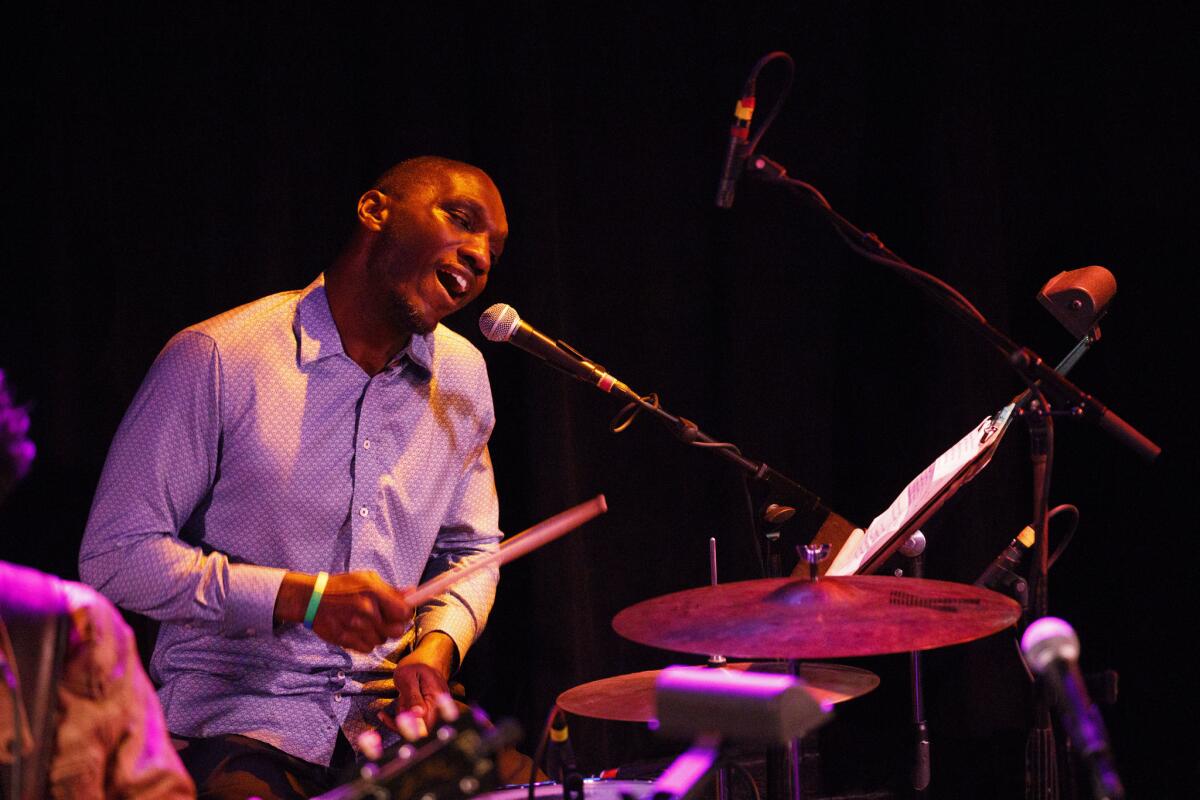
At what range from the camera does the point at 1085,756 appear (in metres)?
1.37

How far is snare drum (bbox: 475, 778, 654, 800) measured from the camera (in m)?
2.03

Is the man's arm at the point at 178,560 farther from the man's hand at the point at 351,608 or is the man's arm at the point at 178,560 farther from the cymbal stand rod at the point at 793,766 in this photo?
the cymbal stand rod at the point at 793,766

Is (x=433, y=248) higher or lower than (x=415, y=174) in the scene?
lower

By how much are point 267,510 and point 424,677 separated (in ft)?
1.56

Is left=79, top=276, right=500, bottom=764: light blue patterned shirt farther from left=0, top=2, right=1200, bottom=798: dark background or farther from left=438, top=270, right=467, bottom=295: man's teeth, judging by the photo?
left=0, top=2, right=1200, bottom=798: dark background

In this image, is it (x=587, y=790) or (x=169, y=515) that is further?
(x=169, y=515)

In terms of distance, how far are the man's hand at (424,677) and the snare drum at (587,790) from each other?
35 cm

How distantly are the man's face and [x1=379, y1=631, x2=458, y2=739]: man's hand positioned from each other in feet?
2.26

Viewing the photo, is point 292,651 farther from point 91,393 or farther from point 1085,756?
point 1085,756

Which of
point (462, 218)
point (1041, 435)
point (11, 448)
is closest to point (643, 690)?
point (1041, 435)

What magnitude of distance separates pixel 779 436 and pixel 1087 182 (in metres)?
1.18

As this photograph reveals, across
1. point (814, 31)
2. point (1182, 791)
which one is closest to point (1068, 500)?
point (1182, 791)

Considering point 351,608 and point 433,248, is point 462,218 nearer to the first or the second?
point 433,248

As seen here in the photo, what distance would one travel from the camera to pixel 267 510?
8.52 ft
